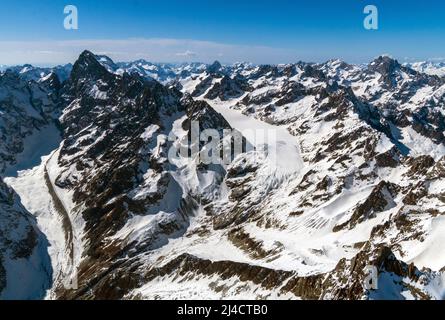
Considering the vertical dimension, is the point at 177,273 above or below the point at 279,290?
below

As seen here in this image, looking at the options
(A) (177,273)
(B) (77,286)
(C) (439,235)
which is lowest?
(B) (77,286)
